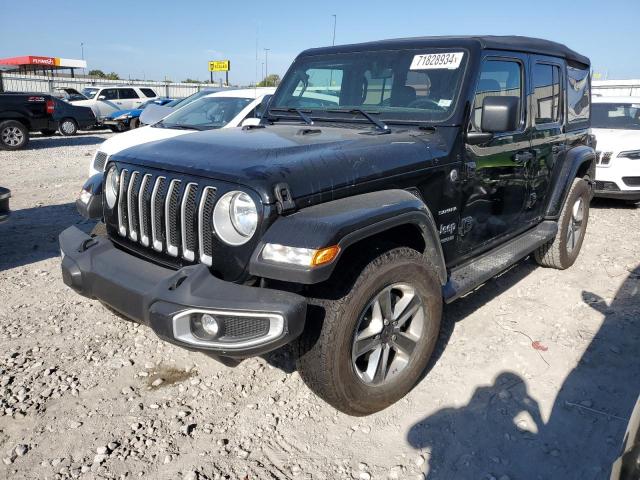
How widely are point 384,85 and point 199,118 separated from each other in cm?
468

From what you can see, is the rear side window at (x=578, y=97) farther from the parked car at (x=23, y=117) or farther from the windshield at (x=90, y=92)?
the windshield at (x=90, y=92)

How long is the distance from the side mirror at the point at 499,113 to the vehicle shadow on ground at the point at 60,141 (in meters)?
14.3

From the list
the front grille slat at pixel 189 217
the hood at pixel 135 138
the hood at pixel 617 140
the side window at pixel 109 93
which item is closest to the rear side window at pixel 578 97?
the hood at pixel 617 140

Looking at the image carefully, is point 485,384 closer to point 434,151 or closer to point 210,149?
point 434,151

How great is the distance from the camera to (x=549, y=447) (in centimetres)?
263

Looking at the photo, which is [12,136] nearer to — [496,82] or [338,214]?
[496,82]

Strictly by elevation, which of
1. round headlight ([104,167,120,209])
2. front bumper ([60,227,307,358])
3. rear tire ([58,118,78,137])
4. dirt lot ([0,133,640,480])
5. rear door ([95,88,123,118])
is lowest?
rear tire ([58,118,78,137])

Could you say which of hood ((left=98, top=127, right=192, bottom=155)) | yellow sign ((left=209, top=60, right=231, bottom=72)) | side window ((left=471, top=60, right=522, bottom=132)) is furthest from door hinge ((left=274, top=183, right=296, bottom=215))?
yellow sign ((left=209, top=60, right=231, bottom=72))

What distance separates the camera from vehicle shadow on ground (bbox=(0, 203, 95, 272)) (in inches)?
205

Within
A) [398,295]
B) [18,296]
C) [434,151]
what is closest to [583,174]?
[434,151]

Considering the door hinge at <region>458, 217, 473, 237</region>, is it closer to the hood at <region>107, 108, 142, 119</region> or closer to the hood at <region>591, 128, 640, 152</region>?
the hood at <region>591, 128, 640, 152</region>

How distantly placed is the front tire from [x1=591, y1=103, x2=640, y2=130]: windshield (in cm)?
751

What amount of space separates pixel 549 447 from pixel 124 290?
227 centimetres

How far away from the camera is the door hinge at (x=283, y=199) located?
2330mm
